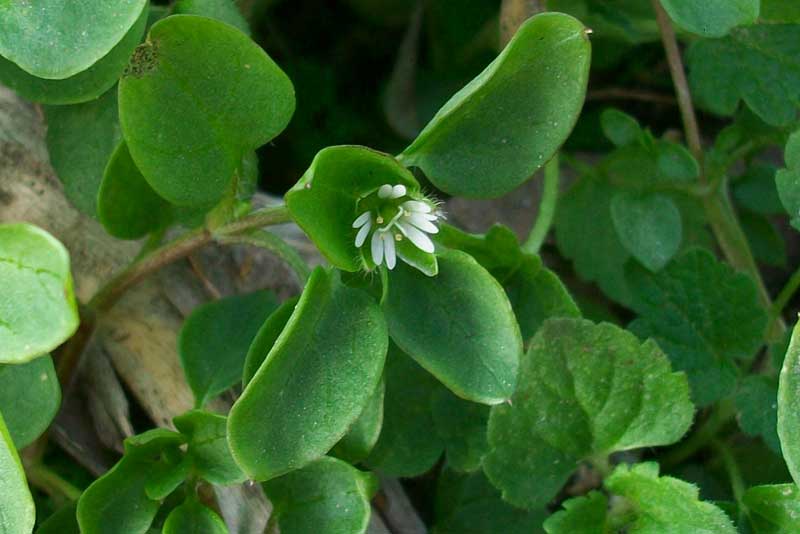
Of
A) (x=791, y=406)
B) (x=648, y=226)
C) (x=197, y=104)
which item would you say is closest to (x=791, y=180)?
(x=648, y=226)

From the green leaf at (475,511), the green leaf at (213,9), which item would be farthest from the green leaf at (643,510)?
the green leaf at (213,9)

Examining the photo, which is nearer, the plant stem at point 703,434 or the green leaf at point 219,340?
the green leaf at point 219,340

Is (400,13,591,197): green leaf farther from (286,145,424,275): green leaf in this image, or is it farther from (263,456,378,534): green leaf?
(263,456,378,534): green leaf

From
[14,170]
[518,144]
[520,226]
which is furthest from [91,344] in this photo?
[520,226]

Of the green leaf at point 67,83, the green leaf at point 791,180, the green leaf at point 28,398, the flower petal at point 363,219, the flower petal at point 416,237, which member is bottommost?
the green leaf at point 28,398

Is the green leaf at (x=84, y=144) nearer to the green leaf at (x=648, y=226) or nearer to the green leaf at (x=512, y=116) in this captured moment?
the green leaf at (x=512, y=116)

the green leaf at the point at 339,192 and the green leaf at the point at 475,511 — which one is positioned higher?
the green leaf at the point at 339,192

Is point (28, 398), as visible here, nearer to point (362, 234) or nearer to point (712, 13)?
point (362, 234)
